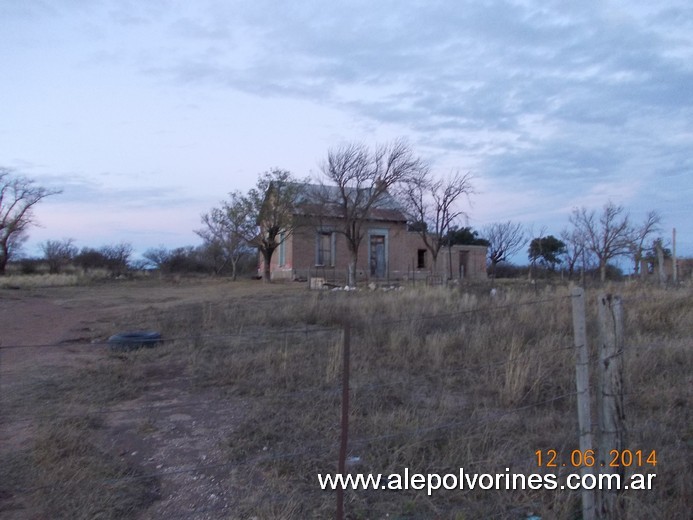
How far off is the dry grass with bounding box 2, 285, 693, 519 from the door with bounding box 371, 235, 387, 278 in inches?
902

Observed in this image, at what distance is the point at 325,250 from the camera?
32.2 metres

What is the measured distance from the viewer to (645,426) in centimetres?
469

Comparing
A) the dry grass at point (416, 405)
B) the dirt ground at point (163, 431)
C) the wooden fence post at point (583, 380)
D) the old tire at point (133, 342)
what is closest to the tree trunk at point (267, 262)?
the dry grass at point (416, 405)

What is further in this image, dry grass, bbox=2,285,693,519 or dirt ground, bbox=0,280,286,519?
dirt ground, bbox=0,280,286,519

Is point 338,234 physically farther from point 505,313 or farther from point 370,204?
point 505,313

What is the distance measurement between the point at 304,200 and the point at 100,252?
2651 centimetres

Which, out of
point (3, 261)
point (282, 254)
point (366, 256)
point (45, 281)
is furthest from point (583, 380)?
point (3, 261)

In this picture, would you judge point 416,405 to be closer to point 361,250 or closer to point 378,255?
point 361,250

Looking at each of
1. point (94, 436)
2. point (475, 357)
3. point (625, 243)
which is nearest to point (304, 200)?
point (625, 243)

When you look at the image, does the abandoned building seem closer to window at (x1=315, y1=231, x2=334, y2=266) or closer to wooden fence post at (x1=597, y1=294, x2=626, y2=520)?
window at (x1=315, y1=231, x2=334, y2=266)

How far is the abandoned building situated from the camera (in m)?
29.5

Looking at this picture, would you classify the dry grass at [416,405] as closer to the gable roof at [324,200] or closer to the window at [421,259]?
the gable roof at [324,200]

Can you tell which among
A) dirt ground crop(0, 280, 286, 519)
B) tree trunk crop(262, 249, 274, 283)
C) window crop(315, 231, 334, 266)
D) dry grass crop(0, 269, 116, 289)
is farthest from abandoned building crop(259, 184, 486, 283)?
dirt ground crop(0, 280, 286, 519)

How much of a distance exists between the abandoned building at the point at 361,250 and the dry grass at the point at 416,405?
19.5 meters
